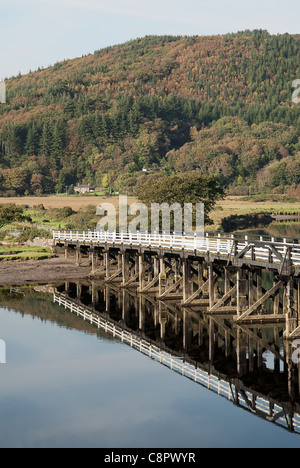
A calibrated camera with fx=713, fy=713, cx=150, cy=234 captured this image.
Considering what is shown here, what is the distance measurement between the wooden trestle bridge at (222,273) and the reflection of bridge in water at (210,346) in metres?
0.75

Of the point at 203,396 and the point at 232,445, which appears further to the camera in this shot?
the point at 203,396

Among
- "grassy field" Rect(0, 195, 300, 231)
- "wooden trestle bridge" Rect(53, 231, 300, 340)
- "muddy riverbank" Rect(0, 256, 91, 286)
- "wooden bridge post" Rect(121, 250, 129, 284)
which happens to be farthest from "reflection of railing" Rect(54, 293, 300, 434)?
"grassy field" Rect(0, 195, 300, 231)

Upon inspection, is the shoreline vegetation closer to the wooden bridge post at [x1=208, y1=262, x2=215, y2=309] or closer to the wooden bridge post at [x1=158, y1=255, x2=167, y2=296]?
the wooden bridge post at [x1=158, y1=255, x2=167, y2=296]

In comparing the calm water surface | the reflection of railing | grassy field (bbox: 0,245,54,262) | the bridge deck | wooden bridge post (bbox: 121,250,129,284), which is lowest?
the calm water surface

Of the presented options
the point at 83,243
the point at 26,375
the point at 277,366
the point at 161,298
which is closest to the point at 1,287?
the point at 83,243

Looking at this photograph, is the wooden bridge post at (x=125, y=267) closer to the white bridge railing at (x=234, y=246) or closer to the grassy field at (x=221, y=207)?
the white bridge railing at (x=234, y=246)

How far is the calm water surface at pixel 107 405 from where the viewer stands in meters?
25.7

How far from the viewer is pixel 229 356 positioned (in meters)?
35.5

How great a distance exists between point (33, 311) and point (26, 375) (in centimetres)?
1656

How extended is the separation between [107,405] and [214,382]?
4.91 m

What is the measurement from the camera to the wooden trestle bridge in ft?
122

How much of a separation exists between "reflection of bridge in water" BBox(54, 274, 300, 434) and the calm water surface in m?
0.83

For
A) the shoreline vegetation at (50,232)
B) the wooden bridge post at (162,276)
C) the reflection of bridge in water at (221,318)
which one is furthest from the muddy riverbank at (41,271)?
the wooden bridge post at (162,276)
